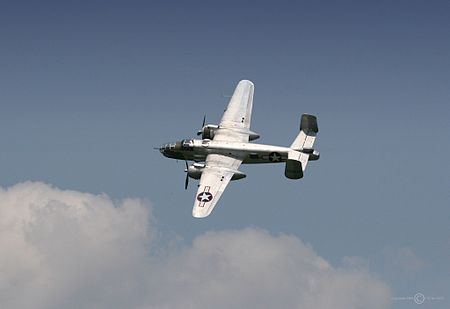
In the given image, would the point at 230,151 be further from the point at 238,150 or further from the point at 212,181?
the point at 212,181

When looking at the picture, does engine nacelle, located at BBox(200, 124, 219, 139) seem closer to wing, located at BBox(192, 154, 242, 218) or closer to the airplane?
the airplane

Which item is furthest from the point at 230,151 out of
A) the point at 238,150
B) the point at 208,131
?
the point at 208,131

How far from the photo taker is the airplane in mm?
73688

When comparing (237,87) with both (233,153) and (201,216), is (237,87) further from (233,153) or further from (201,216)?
(201,216)

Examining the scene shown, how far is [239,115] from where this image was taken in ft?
279

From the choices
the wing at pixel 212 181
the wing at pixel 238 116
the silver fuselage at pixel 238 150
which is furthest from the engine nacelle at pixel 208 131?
the wing at pixel 212 181

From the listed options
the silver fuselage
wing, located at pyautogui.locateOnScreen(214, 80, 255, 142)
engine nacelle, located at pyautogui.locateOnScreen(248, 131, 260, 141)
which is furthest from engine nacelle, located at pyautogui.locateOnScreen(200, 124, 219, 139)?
engine nacelle, located at pyautogui.locateOnScreen(248, 131, 260, 141)

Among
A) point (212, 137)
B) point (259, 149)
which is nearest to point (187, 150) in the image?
point (212, 137)

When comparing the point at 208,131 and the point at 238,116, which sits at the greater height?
the point at 238,116

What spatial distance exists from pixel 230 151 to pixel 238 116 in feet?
24.3

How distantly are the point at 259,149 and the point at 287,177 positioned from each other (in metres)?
6.09

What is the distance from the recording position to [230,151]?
79.1 meters

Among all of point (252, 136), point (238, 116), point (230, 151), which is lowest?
point (230, 151)

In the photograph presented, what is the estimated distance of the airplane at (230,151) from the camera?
73.7 meters
